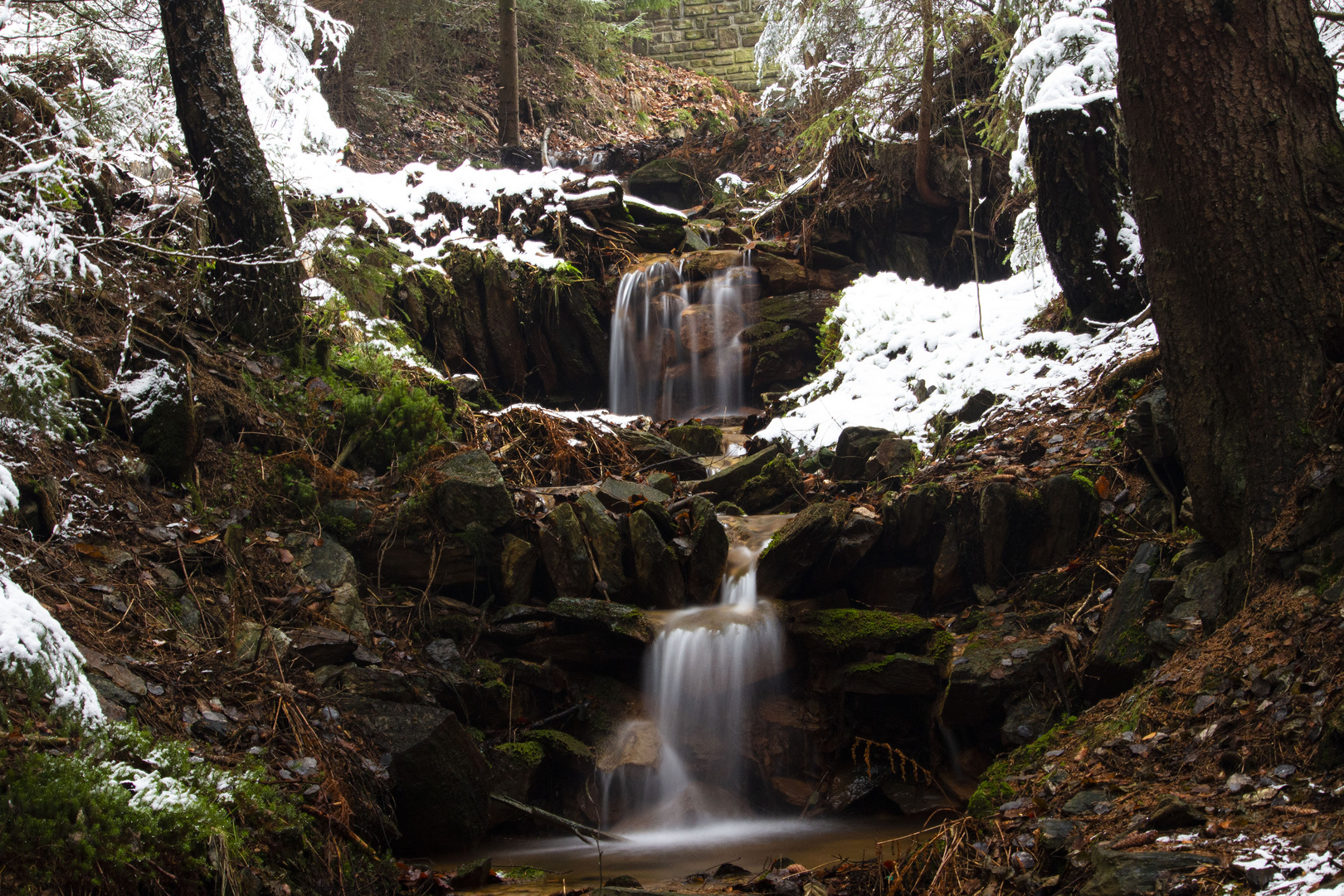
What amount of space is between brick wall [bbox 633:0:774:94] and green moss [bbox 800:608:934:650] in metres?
21.1

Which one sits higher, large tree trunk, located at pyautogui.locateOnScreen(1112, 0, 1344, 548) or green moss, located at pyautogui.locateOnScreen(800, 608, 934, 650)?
large tree trunk, located at pyautogui.locateOnScreen(1112, 0, 1344, 548)

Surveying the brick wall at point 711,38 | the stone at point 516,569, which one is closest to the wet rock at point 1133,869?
the stone at point 516,569

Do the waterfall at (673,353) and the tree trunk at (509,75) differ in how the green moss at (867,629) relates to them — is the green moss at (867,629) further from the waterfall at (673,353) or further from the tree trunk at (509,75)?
the tree trunk at (509,75)

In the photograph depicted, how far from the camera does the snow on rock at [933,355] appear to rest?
23.6 ft

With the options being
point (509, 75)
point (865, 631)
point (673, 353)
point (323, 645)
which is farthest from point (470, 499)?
point (509, 75)

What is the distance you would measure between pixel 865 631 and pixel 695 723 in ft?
4.34

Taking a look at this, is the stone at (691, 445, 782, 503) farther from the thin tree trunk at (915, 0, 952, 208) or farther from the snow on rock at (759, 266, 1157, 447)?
the thin tree trunk at (915, 0, 952, 208)

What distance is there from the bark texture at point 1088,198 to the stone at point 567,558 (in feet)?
15.0

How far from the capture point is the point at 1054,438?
253 inches

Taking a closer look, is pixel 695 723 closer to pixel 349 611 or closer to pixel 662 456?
pixel 349 611

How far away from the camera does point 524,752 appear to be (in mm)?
5508

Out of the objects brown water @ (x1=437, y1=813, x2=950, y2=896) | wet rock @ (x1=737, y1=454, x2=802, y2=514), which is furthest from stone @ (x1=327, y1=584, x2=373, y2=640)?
wet rock @ (x1=737, y1=454, x2=802, y2=514)

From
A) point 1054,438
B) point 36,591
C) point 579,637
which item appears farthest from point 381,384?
point 1054,438

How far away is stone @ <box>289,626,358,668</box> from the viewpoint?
15.8 ft
